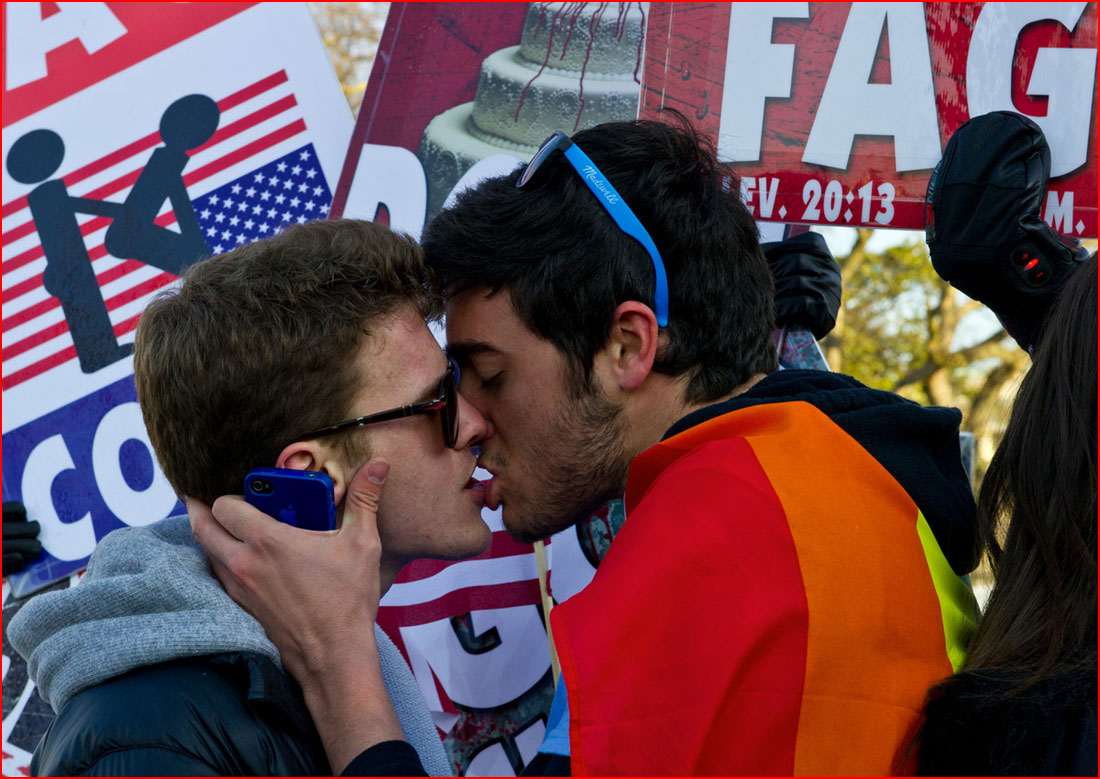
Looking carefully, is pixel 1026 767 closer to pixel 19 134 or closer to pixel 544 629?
pixel 544 629

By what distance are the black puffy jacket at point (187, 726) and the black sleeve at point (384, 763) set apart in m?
0.11

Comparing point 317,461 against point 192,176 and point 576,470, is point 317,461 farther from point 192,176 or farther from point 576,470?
point 192,176

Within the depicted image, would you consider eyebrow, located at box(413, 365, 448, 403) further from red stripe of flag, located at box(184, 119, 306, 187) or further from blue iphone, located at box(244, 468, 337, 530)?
red stripe of flag, located at box(184, 119, 306, 187)

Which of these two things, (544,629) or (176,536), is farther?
(544,629)

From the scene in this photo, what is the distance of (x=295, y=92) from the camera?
134 inches

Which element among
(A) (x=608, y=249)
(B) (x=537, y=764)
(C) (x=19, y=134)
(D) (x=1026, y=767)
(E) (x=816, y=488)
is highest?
(C) (x=19, y=134)

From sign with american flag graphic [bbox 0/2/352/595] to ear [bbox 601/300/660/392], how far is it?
1.29 m

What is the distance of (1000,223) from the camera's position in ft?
8.76

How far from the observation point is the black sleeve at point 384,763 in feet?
6.23

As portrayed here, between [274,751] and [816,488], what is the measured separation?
1045 millimetres

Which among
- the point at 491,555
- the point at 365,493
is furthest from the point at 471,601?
the point at 365,493

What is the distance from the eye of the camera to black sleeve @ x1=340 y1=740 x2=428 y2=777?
190cm

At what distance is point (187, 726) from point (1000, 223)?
7.02ft

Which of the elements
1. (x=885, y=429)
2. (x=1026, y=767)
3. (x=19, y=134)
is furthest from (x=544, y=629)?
(x=19, y=134)
